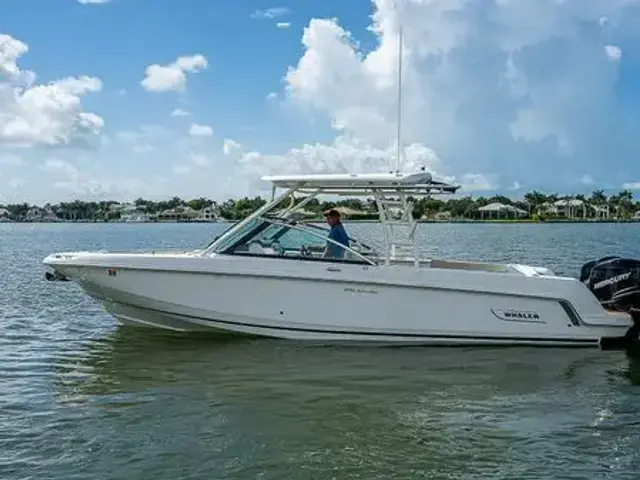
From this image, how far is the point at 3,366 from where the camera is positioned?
1066cm

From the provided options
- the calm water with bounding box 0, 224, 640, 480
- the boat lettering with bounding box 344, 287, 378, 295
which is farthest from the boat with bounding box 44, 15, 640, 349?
the calm water with bounding box 0, 224, 640, 480

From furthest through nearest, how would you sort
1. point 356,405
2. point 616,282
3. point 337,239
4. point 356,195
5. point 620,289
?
point 356,195
point 616,282
point 620,289
point 337,239
point 356,405

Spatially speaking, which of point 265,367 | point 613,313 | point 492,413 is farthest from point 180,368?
point 613,313

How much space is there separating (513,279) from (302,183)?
134 inches

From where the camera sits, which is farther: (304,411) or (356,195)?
(356,195)

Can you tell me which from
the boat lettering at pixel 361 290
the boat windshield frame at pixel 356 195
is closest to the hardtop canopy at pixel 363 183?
the boat windshield frame at pixel 356 195

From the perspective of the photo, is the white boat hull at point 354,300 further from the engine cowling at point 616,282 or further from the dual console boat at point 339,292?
the engine cowling at point 616,282

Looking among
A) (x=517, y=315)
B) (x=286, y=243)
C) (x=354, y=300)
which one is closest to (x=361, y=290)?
(x=354, y=300)

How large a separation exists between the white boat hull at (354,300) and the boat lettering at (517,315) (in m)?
0.01

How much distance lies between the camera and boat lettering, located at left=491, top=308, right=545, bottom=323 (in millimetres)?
11453

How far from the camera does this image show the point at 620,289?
12.1m

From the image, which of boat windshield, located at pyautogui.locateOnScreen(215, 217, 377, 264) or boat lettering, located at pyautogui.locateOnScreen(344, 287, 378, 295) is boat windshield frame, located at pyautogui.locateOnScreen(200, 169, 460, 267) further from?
boat lettering, located at pyautogui.locateOnScreen(344, 287, 378, 295)

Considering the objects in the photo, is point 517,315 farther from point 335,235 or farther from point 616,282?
point 335,235

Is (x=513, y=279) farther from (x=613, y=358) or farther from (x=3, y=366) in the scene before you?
(x=3, y=366)
